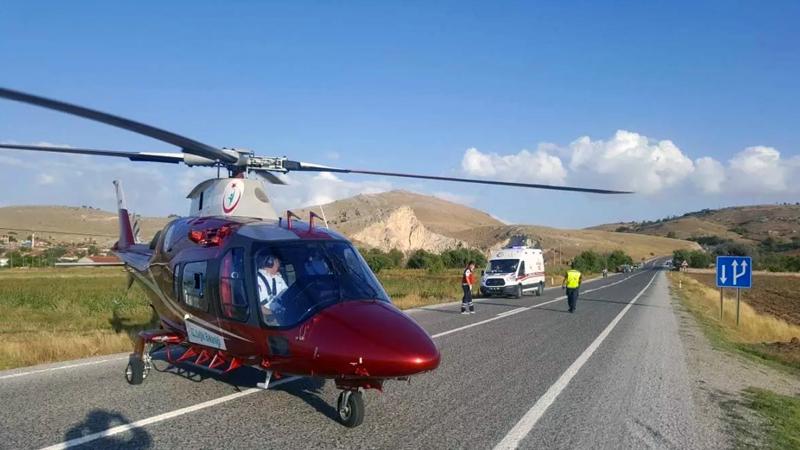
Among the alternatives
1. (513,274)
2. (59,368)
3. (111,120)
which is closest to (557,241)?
(513,274)

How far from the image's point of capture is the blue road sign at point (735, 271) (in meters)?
24.4

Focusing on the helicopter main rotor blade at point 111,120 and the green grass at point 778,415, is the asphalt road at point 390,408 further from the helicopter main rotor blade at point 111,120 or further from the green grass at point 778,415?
the helicopter main rotor blade at point 111,120

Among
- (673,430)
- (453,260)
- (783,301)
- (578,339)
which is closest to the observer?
(673,430)

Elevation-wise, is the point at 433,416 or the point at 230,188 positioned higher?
the point at 230,188

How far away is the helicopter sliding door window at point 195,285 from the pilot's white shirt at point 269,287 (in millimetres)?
1161

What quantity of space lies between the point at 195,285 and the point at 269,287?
162 cm

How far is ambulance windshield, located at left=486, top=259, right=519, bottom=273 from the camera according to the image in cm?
3475

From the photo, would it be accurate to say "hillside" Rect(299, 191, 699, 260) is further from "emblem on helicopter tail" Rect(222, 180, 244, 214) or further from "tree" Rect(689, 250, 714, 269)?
"emblem on helicopter tail" Rect(222, 180, 244, 214)

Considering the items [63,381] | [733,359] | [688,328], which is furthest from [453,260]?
[63,381]

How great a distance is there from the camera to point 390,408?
7.96 m

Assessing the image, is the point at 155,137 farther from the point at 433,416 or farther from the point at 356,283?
the point at 433,416

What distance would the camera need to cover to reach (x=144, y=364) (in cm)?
912

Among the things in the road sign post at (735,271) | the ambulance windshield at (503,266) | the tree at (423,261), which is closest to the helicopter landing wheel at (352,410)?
the road sign post at (735,271)

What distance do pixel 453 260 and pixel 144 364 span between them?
82.4m
